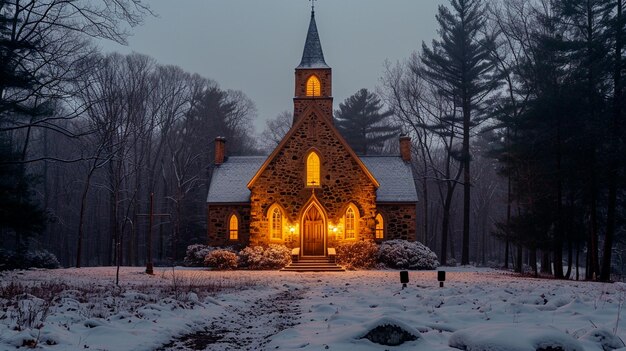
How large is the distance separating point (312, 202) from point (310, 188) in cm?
86

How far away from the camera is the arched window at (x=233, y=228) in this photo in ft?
99.5

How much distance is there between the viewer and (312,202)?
28.4 meters

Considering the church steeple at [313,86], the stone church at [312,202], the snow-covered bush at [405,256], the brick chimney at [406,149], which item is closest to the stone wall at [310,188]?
the stone church at [312,202]

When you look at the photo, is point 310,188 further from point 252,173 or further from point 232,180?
point 232,180

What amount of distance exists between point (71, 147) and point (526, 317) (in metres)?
45.2

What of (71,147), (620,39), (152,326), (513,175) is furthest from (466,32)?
(71,147)

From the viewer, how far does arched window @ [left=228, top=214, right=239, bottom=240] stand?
99.5 feet

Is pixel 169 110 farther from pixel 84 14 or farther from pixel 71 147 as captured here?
pixel 84 14

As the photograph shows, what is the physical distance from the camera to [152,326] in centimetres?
771

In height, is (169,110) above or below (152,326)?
above

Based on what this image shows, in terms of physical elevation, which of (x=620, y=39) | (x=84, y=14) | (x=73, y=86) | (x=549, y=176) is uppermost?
(x=620, y=39)

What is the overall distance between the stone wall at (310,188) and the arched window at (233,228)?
2124 millimetres

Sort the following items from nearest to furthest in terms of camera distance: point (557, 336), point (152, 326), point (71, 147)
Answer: point (557, 336) → point (152, 326) → point (71, 147)

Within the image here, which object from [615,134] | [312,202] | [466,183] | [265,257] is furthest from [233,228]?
[615,134]
